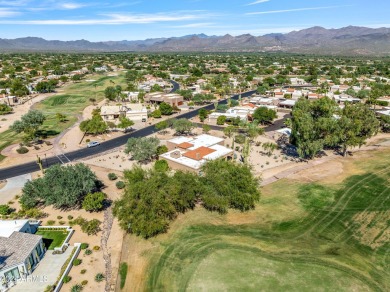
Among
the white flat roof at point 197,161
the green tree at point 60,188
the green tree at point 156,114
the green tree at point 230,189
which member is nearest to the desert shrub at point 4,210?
the green tree at point 60,188

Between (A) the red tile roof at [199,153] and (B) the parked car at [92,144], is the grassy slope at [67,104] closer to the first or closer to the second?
(B) the parked car at [92,144]

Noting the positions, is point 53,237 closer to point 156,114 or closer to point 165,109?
point 156,114

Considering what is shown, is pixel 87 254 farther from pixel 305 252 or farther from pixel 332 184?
pixel 332 184

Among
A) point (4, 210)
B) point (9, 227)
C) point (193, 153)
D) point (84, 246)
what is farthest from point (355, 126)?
point (4, 210)

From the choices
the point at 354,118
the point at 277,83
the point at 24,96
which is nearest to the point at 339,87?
the point at 277,83

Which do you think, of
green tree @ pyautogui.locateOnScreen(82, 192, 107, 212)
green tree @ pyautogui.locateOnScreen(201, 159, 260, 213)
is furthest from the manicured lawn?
green tree @ pyautogui.locateOnScreen(201, 159, 260, 213)
